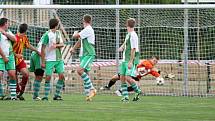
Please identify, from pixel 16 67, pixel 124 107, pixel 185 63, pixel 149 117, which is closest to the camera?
pixel 149 117

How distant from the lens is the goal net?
2358cm

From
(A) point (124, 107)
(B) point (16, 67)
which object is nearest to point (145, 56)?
(B) point (16, 67)

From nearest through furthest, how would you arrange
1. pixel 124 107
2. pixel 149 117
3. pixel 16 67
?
pixel 149 117 < pixel 124 107 < pixel 16 67

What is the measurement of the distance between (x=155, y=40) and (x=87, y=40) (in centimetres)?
564

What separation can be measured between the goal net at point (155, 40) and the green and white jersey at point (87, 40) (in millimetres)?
4403

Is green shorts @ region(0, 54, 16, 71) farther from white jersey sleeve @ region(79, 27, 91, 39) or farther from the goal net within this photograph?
the goal net

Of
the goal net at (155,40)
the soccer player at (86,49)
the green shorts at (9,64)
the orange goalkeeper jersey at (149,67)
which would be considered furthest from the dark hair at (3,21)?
the orange goalkeeper jersey at (149,67)

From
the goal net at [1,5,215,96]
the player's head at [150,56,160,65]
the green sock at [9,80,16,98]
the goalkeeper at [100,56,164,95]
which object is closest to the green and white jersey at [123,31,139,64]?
the green sock at [9,80,16,98]

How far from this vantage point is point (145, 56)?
24.4 m

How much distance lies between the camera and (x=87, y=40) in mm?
18828

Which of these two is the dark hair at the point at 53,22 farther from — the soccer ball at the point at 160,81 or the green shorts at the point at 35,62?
the soccer ball at the point at 160,81

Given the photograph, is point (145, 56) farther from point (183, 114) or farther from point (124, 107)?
point (183, 114)

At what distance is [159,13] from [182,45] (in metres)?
1.23

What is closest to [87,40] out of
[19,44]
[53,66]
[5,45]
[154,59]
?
[53,66]
